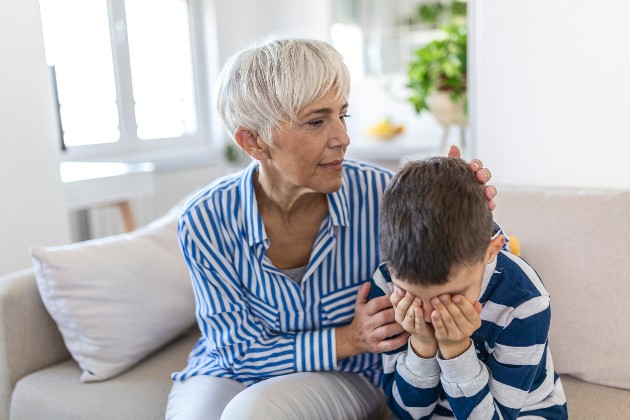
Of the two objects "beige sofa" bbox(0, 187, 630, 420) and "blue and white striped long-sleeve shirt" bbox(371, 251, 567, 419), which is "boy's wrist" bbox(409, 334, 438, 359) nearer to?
"blue and white striped long-sleeve shirt" bbox(371, 251, 567, 419)

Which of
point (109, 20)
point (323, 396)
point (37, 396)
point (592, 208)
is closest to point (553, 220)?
point (592, 208)

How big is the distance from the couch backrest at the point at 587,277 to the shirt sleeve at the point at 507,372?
1.37 feet

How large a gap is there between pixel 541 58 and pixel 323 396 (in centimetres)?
128

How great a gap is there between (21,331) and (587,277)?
1.29m

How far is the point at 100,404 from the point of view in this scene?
137 cm

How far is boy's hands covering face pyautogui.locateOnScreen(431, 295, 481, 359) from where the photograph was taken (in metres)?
0.88

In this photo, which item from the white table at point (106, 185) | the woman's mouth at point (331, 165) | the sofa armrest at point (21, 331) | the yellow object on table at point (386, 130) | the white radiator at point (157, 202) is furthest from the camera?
the yellow object on table at point (386, 130)

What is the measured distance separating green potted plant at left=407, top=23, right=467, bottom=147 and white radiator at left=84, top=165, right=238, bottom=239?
144 cm

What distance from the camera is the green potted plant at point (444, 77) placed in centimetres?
274

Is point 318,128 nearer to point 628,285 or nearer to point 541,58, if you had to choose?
point 628,285

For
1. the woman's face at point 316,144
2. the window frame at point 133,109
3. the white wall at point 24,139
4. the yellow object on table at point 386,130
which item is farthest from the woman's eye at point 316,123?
the yellow object on table at point 386,130

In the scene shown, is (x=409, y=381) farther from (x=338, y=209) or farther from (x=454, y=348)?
(x=338, y=209)

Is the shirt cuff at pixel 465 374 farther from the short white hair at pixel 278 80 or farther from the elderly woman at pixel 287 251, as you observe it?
the short white hair at pixel 278 80

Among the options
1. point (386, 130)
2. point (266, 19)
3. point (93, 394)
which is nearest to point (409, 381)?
point (93, 394)
